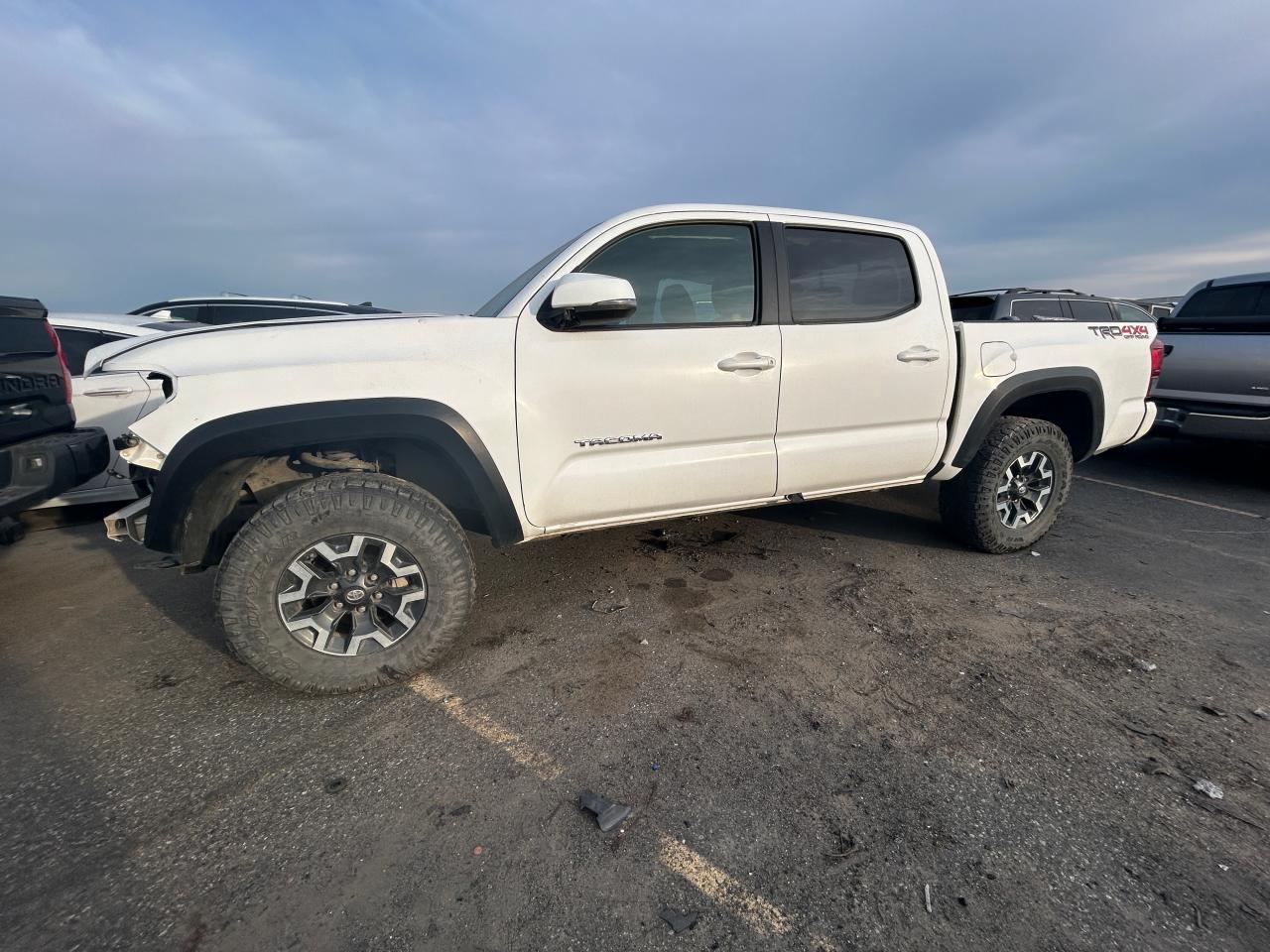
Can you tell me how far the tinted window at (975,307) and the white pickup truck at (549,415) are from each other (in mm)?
4514

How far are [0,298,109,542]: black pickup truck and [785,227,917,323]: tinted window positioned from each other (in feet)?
12.6

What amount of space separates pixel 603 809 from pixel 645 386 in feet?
5.38

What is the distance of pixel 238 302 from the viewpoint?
25.0ft

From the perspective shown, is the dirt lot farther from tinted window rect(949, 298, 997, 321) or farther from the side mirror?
tinted window rect(949, 298, 997, 321)

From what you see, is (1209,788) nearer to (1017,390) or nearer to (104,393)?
(1017,390)

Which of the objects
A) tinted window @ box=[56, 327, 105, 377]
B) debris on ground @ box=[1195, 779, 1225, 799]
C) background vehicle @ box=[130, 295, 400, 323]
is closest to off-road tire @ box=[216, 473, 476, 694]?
debris on ground @ box=[1195, 779, 1225, 799]

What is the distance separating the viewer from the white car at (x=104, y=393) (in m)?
3.82

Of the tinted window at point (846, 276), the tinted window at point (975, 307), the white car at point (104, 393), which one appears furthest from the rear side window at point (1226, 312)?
the white car at point (104, 393)

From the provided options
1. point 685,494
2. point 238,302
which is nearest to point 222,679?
point 685,494

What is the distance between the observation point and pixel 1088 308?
29.2ft

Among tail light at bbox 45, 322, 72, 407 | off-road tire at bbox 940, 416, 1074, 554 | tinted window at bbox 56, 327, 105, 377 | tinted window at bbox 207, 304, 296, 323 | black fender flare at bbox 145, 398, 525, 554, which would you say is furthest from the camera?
tinted window at bbox 207, 304, 296, 323

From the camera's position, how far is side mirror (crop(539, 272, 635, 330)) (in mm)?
2316

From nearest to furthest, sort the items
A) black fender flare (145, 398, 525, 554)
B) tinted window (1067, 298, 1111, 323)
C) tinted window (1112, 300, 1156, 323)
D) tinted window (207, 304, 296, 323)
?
black fender flare (145, 398, 525, 554), tinted window (207, 304, 296, 323), tinted window (1112, 300, 1156, 323), tinted window (1067, 298, 1111, 323)

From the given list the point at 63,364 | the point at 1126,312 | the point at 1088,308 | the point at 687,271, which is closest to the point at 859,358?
the point at 687,271
